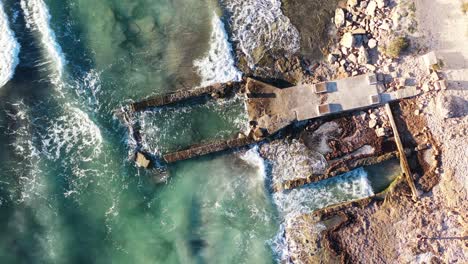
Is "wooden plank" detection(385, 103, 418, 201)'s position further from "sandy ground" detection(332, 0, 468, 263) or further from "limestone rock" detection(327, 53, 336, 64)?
"limestone rock" detection(327, 53, 336, 64)

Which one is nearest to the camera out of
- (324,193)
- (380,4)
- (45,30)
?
(45,30)

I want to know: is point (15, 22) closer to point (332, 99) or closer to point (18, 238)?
point (18, 238)

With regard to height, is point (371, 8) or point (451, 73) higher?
point (371, 8)

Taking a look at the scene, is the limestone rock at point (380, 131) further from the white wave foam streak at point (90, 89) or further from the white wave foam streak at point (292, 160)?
the white wave foam streak at point (90, 89)

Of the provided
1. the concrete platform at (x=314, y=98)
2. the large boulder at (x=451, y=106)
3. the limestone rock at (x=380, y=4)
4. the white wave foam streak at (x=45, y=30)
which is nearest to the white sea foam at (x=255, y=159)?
the concrete platform at (x=314, y=98)

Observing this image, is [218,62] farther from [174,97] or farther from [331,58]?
[331,58]

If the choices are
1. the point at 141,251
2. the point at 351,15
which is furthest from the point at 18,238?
the point at 351,15

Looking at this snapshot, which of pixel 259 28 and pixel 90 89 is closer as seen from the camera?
pixel 90 89

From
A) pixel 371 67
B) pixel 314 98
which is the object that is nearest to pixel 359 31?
pixel 371 67
